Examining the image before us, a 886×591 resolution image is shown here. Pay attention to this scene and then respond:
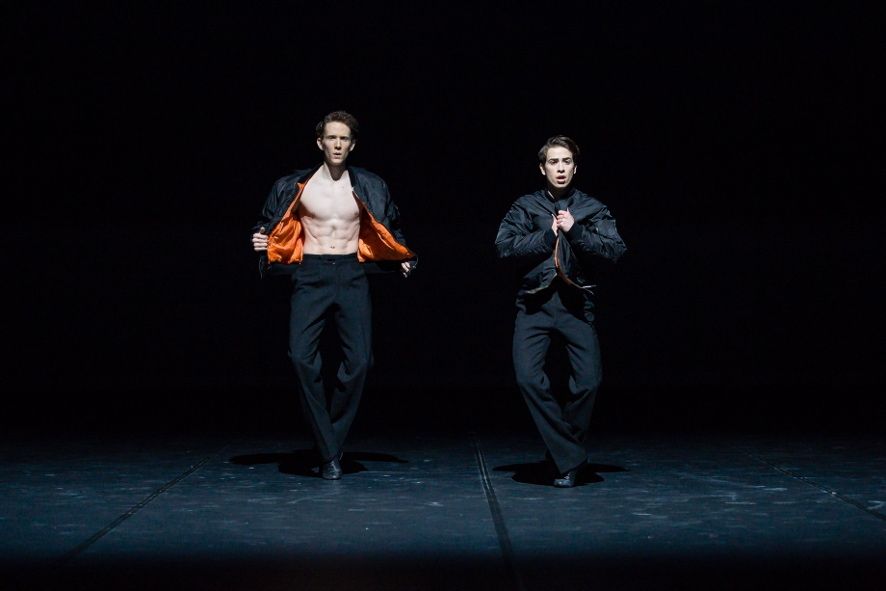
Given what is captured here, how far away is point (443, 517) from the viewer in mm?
4402

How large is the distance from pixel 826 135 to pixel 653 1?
5.15ft

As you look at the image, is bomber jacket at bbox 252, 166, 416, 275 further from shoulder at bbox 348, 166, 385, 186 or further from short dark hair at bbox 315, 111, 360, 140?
short dark hair at bbox 315, 111, 360, 140

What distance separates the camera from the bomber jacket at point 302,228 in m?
5.44

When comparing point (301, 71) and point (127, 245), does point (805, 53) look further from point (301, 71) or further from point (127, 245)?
point (127, 245)

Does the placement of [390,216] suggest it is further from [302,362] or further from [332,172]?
[302,362]

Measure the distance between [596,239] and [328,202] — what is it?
3.68 ft

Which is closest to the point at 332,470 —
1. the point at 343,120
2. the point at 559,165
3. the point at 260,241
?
the point at 260,241

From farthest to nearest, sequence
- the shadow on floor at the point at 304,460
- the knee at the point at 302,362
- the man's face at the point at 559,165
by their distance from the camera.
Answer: the shadow on floor at the point at 304,460 → the knee at the point at 302,362 → the man's face at the point at 559,165

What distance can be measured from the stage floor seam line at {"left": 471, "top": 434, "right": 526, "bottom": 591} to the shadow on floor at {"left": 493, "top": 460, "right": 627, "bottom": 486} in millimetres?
121

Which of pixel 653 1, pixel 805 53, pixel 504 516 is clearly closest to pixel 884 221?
pixel 805 53

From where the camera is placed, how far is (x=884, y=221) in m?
9.74

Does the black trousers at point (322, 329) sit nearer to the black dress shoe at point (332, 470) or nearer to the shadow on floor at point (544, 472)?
the black dress shoe at point (332, 470)

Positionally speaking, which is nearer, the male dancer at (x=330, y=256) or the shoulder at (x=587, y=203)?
the shoulder at (x=587, y=203)

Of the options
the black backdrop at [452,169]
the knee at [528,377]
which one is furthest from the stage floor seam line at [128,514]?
the black backdrop at [452,169]
